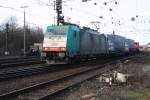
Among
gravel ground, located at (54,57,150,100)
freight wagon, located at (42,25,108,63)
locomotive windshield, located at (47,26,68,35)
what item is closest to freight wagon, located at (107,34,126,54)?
freight wagon, located at (42,25,108,63)

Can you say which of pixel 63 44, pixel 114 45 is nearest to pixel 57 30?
pixel 63 44

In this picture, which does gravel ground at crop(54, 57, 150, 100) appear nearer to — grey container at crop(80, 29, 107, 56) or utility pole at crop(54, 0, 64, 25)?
grey container at crop(80, 29, 107, 56)

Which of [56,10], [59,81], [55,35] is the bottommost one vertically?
[59,81]

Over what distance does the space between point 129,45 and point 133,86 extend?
53.6 metres

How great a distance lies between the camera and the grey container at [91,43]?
33.7 metres

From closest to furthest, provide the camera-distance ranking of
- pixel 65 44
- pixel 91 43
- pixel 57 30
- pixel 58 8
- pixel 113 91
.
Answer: pixel 113 91 < pixel 65 44 < pixel 57 30 < pixel 91 43 < pixel 58 8

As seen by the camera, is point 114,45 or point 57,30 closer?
point 57,30

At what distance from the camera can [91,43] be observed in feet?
123

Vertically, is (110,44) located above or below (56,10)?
below

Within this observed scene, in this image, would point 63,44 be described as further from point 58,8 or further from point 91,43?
point 58,8

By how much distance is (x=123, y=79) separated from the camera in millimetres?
17375

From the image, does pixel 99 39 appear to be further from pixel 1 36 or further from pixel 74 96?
pixel 1 36

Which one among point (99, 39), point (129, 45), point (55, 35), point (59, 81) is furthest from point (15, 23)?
point (59, 81)

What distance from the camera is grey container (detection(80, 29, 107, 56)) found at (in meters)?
33.7
